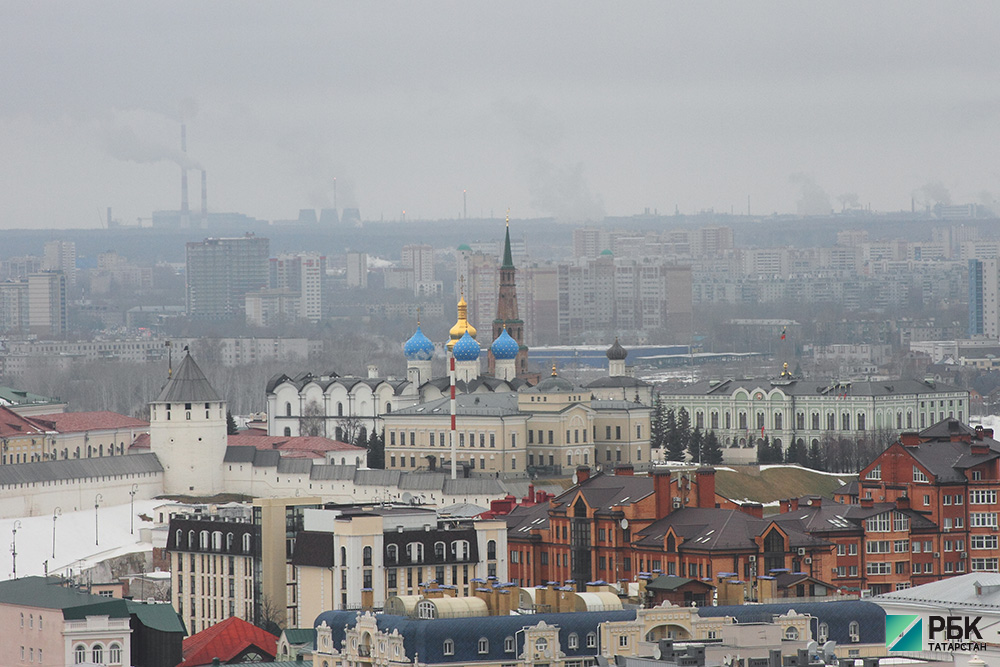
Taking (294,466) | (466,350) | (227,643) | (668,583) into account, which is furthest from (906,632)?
(466,350)

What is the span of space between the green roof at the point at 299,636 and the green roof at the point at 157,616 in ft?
6.64

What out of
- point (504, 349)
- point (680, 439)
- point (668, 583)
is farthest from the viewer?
point (504, 349)

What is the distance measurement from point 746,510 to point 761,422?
49.5 meters

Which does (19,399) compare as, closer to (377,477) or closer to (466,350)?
(466,350)

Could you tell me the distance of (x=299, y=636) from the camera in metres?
46.2

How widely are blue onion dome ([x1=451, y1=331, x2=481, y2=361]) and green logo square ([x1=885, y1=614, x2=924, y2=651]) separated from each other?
209 ft

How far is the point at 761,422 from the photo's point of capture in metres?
104

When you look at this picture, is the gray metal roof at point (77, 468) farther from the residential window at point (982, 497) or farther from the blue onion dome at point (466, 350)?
the residential window at point (982, 497)

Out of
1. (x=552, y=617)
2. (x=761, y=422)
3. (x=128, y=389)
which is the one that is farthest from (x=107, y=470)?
(x=128, y=389)

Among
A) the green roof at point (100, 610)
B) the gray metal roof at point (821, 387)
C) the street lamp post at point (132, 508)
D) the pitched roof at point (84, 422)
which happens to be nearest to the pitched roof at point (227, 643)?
the green roof at point (100, 610)

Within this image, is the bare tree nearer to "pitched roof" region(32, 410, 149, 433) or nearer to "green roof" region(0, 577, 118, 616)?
"pitched roof" region(32, 410, 149, 433)

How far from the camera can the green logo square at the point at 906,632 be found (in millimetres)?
32312

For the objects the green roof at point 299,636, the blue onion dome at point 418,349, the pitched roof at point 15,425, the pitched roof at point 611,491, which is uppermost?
the blue onion dome at point 418,349

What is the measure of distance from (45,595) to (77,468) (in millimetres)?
34669
